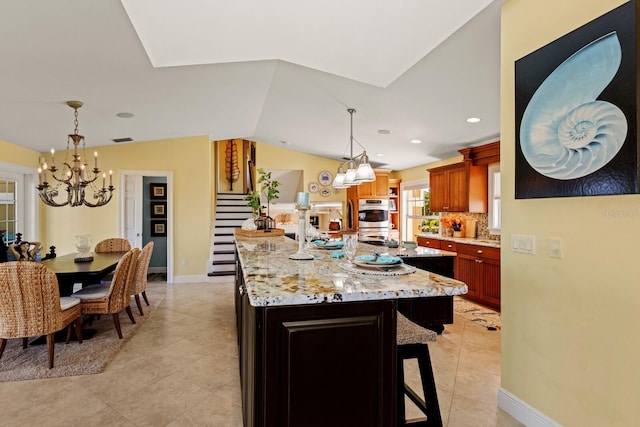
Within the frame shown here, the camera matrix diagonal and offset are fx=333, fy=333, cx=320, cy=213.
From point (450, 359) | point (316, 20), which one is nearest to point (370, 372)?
point (450, 359)

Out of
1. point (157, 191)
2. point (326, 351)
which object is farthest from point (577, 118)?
point (157, 191)

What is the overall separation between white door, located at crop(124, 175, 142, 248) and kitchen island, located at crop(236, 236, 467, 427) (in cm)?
580

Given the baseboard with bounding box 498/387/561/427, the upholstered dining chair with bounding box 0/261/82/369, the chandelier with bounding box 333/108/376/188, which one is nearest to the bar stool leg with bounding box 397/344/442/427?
the baseboard with bounding box 498/387/561/427

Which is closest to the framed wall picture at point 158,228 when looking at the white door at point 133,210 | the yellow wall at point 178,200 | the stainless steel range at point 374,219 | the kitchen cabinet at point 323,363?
the white door at point 133,210

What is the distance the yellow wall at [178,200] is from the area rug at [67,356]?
2.52 meters

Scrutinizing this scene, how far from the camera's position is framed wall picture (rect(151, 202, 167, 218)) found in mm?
7059

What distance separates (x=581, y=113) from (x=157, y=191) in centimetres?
715

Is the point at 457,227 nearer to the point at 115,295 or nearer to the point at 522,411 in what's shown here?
the point at 522,411

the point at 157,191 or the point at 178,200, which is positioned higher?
the point at 157,191

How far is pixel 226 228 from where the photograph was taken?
7.72 m

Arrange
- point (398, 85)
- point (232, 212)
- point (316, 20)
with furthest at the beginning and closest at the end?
point (232, 212) → point (398, 85) → point (316, 20)

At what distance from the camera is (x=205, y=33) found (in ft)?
9.60

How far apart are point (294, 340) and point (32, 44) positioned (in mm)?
2773

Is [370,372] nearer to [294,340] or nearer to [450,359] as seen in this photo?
[294,340]
